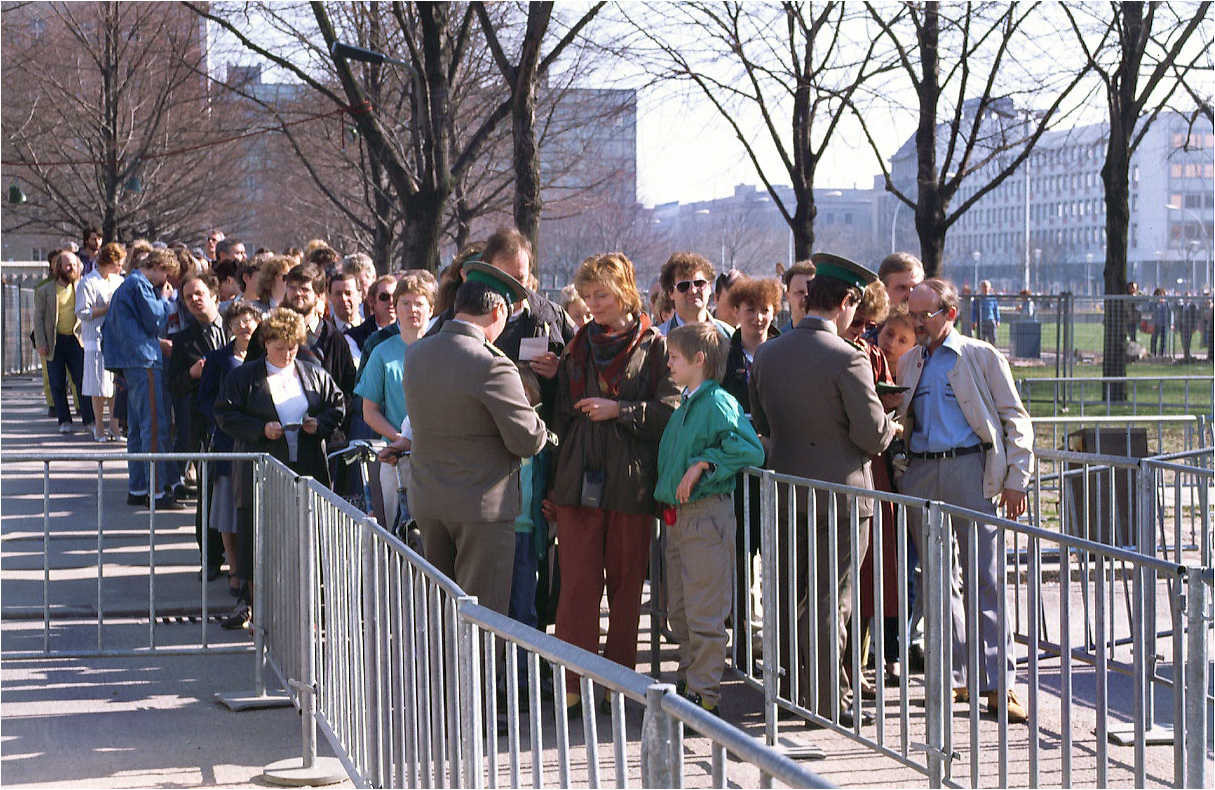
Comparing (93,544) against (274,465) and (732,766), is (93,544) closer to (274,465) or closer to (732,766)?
(274,465)

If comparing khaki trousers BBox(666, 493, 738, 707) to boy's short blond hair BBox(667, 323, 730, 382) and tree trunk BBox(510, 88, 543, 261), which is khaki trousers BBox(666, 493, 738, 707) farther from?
tree trunk BBox(510, 88, 543, 261)

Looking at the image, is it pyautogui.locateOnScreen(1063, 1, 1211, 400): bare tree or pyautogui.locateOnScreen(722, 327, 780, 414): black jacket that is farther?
pyautogui.locateOnScreen(1063, 1, 1211, 400): bare tree

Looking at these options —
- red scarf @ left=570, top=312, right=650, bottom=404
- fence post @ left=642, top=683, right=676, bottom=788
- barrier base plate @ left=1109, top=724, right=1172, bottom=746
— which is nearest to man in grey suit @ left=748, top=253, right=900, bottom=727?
red scarf @ left=570, top=312, right=650, bottom=404

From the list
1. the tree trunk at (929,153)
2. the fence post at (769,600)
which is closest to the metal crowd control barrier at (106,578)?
the fence post at (769,600)

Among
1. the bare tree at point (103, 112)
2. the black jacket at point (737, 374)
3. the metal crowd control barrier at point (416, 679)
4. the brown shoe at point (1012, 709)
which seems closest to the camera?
the metal crowd control barrier at point (416, 679)

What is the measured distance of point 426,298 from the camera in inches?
300

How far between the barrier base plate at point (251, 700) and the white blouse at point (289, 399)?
1.45 m

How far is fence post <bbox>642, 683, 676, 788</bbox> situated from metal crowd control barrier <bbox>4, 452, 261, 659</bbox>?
445 centimetres

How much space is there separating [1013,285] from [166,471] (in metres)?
100

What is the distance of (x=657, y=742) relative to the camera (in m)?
2.64

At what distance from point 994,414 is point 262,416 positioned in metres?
3.59

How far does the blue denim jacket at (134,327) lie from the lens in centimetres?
1205

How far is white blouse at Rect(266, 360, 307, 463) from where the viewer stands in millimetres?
7793

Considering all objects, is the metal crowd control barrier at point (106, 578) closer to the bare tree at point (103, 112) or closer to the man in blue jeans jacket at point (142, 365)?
the man in blue jeans jacket at point (142, 365)
